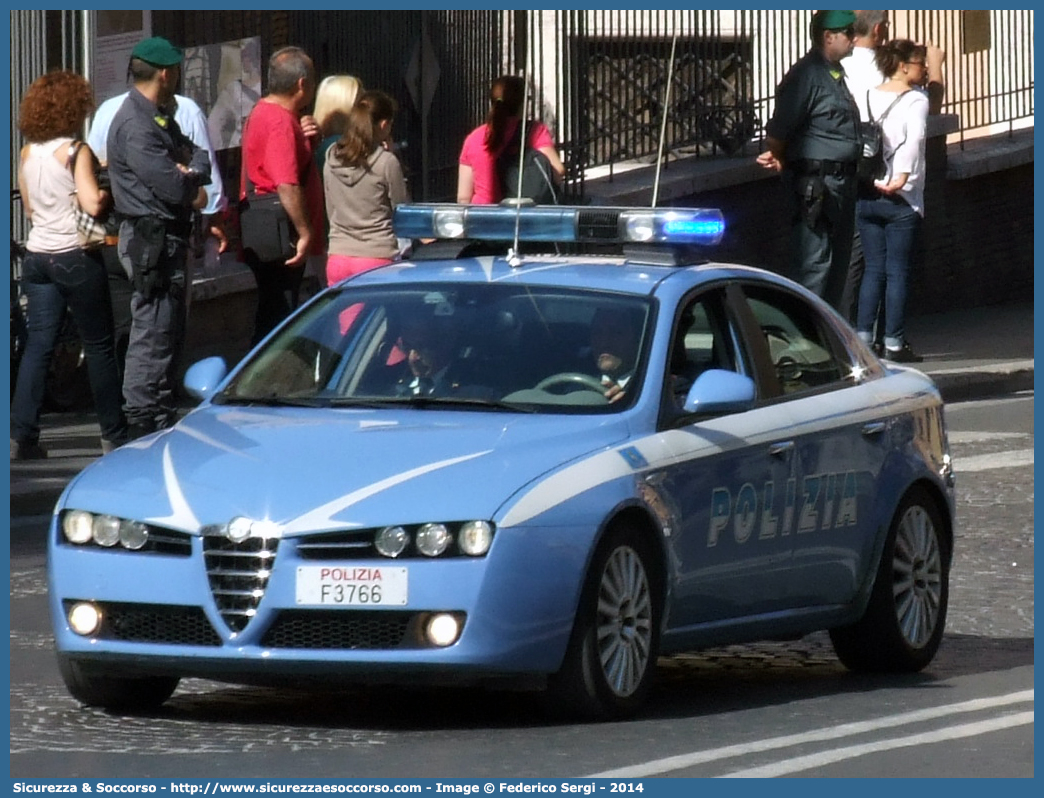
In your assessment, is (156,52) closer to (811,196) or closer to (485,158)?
(485,158)

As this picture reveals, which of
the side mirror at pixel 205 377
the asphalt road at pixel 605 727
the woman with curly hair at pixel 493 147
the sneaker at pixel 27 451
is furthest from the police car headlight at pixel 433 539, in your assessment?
the woman with curly hair at pixel 493 147

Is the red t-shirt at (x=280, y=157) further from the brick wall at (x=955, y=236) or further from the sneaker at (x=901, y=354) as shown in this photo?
the brick wall at (x=955, y=236)

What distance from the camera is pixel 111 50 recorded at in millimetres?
17859

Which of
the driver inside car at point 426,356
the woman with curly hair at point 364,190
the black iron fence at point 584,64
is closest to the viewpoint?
the driver inside car at point 426,356

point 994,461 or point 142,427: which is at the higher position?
point 142,427

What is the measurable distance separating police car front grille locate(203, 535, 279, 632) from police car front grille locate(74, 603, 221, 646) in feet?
0.24

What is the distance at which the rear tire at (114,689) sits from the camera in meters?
8.12

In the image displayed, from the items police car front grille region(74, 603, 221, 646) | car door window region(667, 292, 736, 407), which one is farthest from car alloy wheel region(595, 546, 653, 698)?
police car front grille region(74, 603, 221, 646)

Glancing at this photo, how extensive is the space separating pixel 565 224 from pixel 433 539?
2.10 meters

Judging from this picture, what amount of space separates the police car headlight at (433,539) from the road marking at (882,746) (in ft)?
3.35

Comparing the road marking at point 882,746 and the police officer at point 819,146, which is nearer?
the road marking at point 882,746

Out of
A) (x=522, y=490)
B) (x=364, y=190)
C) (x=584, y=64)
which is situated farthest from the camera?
(x=584, y=64)

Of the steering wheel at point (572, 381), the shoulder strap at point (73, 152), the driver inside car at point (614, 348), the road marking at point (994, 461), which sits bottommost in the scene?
the road marking at point (994, 461)

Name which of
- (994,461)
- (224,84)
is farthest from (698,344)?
(224,84)
